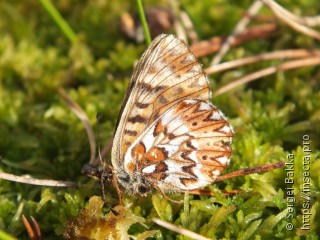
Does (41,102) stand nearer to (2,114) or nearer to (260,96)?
(2,114)

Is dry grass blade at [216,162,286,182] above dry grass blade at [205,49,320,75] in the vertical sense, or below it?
below

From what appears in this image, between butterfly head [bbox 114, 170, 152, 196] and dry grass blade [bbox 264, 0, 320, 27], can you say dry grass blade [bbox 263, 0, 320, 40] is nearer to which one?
dry grass blade [bbox 264, 0, 320, 27]

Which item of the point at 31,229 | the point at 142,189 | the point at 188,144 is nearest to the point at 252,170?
the point at 188,144

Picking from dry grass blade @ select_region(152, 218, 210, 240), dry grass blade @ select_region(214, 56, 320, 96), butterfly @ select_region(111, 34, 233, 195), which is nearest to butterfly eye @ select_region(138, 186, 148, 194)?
butterfly @ select_region(111, 34, 233, 195)

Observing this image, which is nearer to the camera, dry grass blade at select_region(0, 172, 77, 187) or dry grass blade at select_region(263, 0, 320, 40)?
dry grass blade at select_region(0, 172, 77, 187)

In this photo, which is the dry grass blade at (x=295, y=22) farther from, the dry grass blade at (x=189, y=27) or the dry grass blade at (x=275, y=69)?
the dry grass blade at (x=189, y=27)

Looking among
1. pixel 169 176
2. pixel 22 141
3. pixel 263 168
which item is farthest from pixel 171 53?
pixel 22 141

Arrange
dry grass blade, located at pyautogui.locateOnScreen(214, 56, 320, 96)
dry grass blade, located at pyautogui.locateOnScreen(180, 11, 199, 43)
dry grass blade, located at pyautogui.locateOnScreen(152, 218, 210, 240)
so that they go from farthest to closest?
dry grass blade, located at pyautogui.locateOnScreen(180, 11, 199, 43), dry grass blade, located at pyautogui.locateOnScreen(214, 56, 320, 96), dry grass blade, located at pyautogui.locateOnScreen(152, 218, 210, 240)
